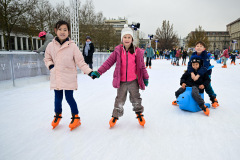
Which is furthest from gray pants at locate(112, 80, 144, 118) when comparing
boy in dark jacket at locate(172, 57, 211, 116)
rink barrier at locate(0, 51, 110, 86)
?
rink barrier at locate(0, 51, 110, 86)

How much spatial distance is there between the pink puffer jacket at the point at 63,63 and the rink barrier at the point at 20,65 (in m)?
3.28

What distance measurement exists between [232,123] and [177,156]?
130 cm

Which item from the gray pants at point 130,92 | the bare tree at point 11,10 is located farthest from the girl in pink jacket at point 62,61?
the bare tree at point 11,10

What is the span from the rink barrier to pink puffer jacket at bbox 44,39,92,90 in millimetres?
3281

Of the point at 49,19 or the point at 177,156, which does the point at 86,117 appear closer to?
the point at 177,156

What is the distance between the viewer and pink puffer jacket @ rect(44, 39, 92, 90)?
86.5 inches

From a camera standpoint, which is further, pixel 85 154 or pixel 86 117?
pixel 86 117

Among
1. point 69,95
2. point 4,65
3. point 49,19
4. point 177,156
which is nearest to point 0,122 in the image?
point 69,95

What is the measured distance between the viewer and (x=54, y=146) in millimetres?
1920

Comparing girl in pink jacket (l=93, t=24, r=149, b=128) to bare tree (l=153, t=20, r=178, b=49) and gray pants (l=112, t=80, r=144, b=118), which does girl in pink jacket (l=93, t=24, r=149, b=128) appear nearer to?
gray pants (l=112, t=80, r=144, b=118)

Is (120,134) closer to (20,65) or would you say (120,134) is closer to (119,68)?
(119,68)

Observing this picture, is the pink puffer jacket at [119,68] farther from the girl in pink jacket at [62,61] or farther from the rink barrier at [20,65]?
the rink barrier at [20,65]

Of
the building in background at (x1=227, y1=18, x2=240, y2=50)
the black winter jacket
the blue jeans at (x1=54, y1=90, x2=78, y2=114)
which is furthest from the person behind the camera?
the building in background at (x1=227, y1=18, x2=240, y2=50)

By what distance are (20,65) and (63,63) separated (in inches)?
147
